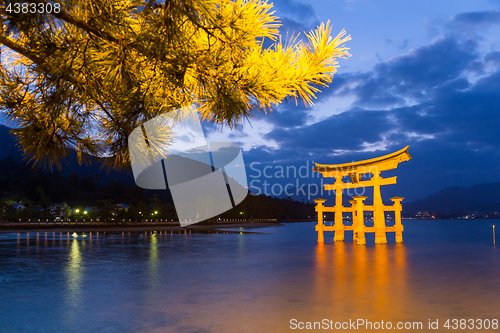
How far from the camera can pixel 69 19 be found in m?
2.51

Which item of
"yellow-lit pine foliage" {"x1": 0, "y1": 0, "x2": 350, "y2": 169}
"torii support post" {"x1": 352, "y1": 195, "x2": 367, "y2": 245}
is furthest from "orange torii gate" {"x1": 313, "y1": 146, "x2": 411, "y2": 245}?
"yellow-lit pine foliage" {"x1": 0, "y1": 0, "x2": 350, "y2": 169}

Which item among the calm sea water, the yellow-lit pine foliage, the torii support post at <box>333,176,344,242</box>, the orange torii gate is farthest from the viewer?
the torii support post at <box>333,176,344,242</box>

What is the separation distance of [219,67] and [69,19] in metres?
1.22

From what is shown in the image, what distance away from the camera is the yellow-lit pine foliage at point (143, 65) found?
274cm

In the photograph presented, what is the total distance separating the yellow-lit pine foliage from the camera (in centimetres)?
274

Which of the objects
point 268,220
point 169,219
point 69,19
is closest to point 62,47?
point 69,19

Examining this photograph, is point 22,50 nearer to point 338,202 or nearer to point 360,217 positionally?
point 360,217

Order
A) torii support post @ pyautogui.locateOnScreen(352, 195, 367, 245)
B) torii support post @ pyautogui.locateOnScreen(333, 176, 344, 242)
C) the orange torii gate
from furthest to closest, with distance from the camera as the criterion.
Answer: torii support post @ pyautogui.locateOnScreen(333, 176, 344, 242) < torii support post @ pyautogui.locateOnScreen(352, 195, 367, 245) < the orange torii gate

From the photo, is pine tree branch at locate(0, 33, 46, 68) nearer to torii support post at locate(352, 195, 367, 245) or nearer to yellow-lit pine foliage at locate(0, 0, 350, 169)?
yellow-lit pine foliage at locate(0, 0, 350, 169)

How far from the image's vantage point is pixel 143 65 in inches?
130

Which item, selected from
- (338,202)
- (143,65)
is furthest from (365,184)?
(143,65)

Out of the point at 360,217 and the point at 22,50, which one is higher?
the point at 22,50

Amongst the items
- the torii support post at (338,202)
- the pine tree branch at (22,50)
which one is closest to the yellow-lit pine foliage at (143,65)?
the pine tree branch at (22,50)

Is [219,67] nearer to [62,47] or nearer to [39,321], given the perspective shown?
[62,47]
